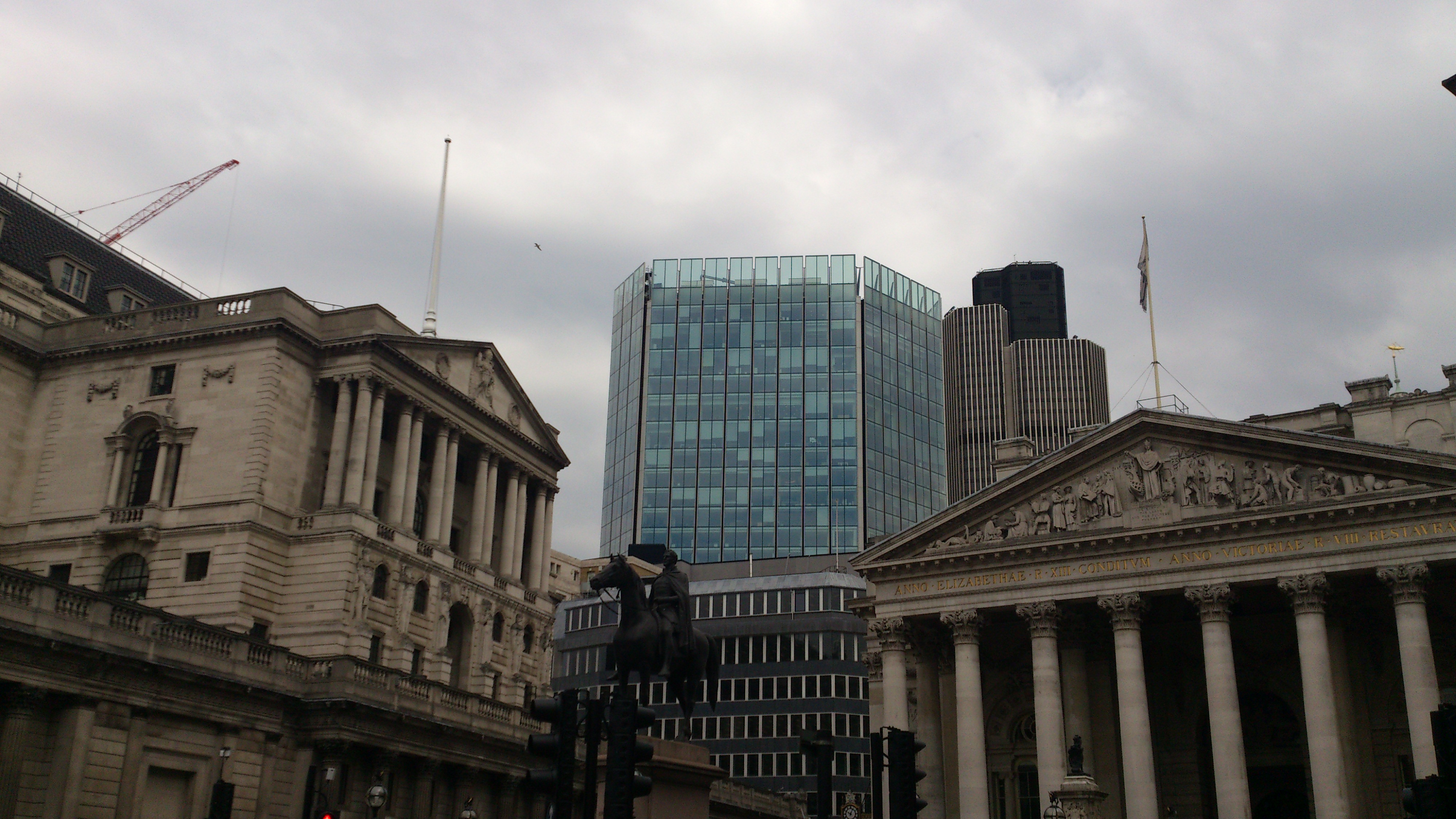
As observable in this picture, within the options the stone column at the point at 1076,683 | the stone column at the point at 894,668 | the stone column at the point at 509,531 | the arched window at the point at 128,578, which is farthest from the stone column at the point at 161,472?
the stone column at the point at 1076,683

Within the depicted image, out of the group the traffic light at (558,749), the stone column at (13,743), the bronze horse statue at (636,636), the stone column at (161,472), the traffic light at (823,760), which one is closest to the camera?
the traffic light at (558,749)

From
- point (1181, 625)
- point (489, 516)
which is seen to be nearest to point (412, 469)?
point (489, 516)

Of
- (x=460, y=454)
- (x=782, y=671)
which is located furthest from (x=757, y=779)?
(x=460, y=454)

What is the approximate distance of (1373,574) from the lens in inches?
1933

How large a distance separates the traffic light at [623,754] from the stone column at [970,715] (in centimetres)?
4227

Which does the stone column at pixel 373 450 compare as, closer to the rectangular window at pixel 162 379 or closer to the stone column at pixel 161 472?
the stone column at pixel 161 472

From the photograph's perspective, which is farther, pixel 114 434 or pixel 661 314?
pixel 661 314

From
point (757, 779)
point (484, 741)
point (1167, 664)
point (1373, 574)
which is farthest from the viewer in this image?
point (757, 779)

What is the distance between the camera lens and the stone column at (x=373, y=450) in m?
55.9

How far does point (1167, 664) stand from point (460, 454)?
35915mm

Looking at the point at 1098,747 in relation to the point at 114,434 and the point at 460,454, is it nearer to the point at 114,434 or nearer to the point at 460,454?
the point at 460,454

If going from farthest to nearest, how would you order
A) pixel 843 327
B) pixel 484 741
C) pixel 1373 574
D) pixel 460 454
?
1. pixel 843 327
2. pixel 460 454
3. pixel 484 741
4. pixel 1373 574

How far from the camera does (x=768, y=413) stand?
440ft

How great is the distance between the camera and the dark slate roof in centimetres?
6269
